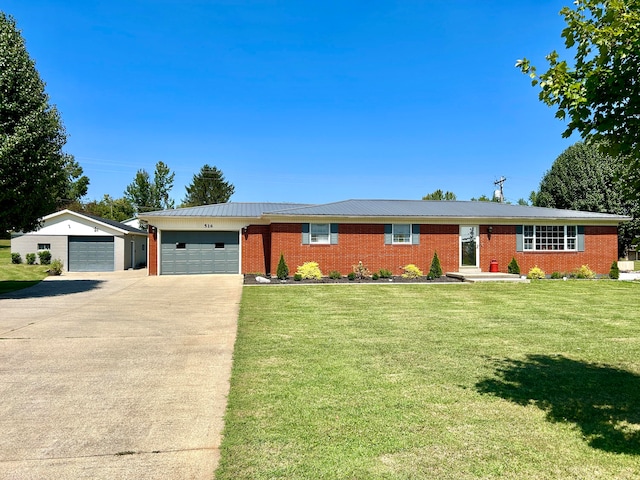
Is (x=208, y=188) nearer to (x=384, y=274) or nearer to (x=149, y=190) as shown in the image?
(x=149, y=190)

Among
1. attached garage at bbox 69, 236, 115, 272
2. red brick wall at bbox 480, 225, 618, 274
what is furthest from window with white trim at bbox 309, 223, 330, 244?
attached garage at bbox 69, 236, 115, 272

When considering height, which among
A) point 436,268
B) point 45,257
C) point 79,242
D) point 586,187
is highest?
point 586,187

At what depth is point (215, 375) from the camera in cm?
537

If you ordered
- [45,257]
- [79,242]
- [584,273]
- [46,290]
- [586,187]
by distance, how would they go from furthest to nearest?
[586,187] → [79,242] → [45,257] → [584,273] → [46,290]

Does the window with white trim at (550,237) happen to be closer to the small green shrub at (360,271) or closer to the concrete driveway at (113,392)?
the small green shrub at (360,271)

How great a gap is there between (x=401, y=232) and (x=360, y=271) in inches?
115

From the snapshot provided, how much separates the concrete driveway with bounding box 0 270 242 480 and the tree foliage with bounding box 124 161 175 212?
4750 centimetres

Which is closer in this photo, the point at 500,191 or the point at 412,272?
the point at 412,272

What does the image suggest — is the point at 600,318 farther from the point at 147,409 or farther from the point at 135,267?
the point at 135,267

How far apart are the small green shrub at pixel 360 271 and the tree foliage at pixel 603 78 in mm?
15056

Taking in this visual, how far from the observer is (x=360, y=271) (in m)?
18.6

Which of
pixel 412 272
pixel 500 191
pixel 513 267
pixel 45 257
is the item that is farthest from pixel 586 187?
pixel 45 257

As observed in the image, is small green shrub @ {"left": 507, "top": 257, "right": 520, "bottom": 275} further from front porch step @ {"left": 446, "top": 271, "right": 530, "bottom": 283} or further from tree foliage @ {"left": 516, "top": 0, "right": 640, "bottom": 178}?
tree foliage @ {"left": 516, "top": 0, "right": 640, "bottom": 178}

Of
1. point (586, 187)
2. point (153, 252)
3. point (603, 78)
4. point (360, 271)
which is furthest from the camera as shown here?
point (586, 187)
